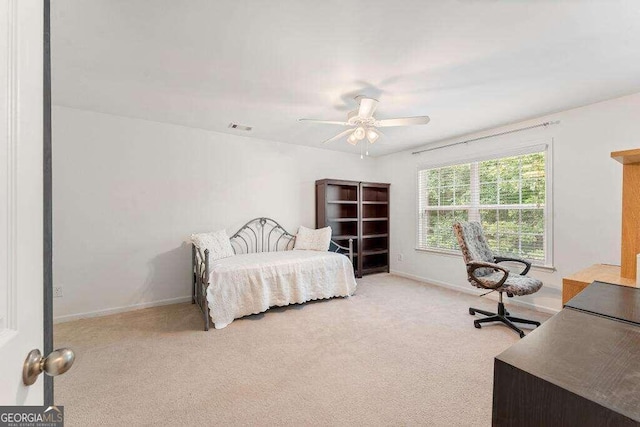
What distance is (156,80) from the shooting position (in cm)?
240

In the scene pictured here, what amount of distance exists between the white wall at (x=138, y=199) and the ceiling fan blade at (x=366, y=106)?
207cm

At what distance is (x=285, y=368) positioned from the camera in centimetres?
210

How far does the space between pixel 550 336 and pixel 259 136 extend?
394cm

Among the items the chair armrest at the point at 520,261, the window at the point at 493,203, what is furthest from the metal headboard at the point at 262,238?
the chair armrest at the point at 520,261

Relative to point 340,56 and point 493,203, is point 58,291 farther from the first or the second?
point 493,203

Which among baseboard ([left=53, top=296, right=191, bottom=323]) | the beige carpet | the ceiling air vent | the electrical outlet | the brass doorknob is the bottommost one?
the beige carpet

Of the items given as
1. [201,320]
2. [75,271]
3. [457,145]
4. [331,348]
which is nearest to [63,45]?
[75,271]

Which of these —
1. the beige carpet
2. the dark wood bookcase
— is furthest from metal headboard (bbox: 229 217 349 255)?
the beige carpet

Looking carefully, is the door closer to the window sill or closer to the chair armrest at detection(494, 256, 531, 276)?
the chair armrest at detection(494, 256, 531, 276)

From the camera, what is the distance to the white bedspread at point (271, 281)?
2885 millimetres

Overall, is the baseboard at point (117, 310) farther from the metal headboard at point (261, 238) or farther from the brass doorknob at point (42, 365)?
the brass doorknob at point (42, 365)

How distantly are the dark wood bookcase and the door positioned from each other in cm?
407

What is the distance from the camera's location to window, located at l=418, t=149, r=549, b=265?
338cm

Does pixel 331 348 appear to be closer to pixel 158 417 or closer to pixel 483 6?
pixel 158 417
